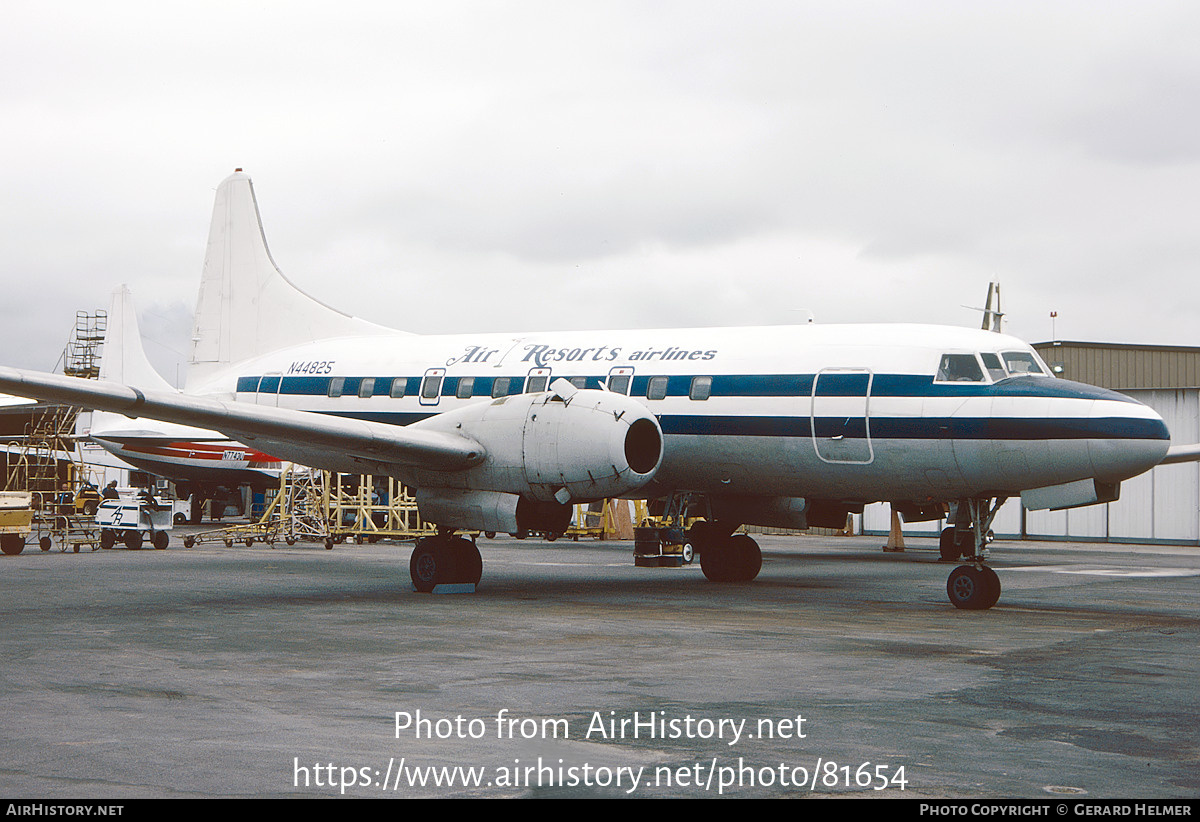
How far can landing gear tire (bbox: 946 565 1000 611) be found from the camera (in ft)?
46.9

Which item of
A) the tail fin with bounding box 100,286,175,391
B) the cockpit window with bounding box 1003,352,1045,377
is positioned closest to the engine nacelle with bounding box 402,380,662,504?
the cockpit window with bounding box 1003,352,1045,377

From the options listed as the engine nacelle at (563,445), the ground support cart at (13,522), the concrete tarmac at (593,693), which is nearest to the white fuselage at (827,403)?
the engine nacelle at (563,445)

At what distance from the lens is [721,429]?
52.3 ft

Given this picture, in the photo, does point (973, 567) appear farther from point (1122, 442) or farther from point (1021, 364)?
point (1021, 364)

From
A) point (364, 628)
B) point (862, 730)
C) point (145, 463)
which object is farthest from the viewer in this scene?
point (145, 463)

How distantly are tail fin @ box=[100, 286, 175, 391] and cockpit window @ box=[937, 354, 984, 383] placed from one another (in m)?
26.3

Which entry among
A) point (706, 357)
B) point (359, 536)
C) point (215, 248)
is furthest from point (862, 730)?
point (359, 536)

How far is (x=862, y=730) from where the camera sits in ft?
23.1

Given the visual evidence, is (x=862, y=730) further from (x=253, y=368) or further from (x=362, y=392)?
(x=253, y=368)

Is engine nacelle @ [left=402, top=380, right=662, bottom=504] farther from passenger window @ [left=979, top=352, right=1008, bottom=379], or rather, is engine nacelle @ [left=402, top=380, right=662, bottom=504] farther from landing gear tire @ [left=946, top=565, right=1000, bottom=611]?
passenger window @ [left=979, top=352, right=1008, bottom=379]

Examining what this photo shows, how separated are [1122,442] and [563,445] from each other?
674 cm

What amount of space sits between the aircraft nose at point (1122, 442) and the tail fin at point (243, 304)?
486 inches

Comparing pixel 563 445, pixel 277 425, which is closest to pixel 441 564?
pixel 563 445
